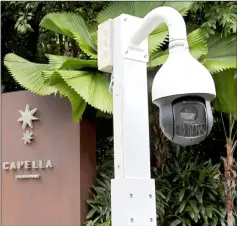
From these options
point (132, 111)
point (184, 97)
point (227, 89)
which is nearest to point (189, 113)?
point (184, 97)

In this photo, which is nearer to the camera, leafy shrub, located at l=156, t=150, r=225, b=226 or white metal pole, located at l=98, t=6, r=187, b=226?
white metal pole, located at l=98, t=6, r=187, b=226

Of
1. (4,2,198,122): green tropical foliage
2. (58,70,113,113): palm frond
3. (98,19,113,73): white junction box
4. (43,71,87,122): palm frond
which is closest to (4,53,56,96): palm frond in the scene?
(4,2,198,122): green tropical foliage

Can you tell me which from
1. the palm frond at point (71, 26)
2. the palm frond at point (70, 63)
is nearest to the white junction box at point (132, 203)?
the palm frond at point (70, 63)

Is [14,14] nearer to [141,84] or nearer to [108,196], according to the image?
[108,196]

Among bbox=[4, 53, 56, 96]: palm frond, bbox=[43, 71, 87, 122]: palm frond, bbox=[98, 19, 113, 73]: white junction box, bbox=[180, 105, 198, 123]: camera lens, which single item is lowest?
bbox=[180, 105, 198, 123]: camera lens

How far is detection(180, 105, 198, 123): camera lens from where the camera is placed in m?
1.63

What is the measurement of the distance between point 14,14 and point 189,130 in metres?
4.73

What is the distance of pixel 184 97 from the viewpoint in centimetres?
162

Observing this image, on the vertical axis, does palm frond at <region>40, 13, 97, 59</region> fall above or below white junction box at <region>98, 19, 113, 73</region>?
above

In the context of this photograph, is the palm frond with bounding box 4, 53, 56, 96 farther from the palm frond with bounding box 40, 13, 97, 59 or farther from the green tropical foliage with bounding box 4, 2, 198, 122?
the palm frond with bounding box 40, 13, 97, 59

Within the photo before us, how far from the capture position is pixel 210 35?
477 cm

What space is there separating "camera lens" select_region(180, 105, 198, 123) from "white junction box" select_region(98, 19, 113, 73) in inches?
15.0

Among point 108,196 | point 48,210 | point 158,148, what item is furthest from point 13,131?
point 158,148

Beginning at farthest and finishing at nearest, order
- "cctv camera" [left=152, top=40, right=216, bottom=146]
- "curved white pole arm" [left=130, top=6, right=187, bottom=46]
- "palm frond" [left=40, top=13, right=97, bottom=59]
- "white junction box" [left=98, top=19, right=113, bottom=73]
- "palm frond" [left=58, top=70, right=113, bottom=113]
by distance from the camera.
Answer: "palm frond" [left=40, top=13, right=97, bottom=59] < "palm frond" [left=58, top=70, right=113, bottom=113] < "white junction box" [left=98, top=19, right=113, bottom=73] < "curved white pole arm" [left=130, top=6, right=187, bottom=46] < "cctv camera" [left=152, top=40, right=216, bottom=146]
